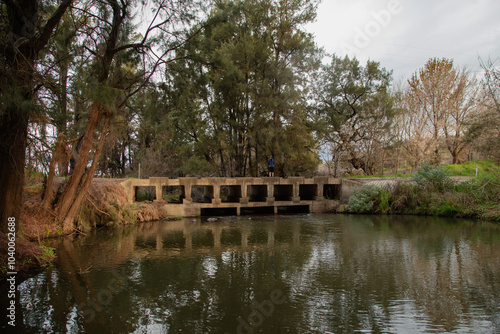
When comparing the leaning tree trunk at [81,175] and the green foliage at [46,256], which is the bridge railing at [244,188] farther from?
the green foliage at [46,256]

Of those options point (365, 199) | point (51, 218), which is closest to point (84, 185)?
point (51, 218)

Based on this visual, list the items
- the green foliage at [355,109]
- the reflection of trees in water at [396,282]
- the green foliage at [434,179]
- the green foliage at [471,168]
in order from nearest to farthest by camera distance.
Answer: the reflection of trees in water at [396,282] → the green foliage at [434,179] → the green foliage at [471,168] → the green foliage at [355,109]

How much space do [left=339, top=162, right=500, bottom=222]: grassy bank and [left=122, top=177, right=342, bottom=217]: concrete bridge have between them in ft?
5.82

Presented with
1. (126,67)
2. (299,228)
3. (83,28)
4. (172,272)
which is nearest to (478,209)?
(299,228)

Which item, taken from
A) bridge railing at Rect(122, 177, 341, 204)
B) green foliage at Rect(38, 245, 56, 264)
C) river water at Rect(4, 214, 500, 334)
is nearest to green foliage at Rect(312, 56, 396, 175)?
bridge railing at Rect(122, 177, 341, 204)

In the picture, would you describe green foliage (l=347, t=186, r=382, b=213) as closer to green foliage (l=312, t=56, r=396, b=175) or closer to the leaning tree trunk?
green foliage (l=312, t=56, r=396, b=175)

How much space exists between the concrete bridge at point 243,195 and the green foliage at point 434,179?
418 cm

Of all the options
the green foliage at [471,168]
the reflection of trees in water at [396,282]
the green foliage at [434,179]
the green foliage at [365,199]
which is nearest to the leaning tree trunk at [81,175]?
the reflection of trees in water at [396,282]

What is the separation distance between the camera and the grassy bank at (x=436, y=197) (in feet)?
47.5

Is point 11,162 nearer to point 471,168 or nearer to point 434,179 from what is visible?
point 434,179

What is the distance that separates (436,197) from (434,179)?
80cm

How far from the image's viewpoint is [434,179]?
52.0 ft

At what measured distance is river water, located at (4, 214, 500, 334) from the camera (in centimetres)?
462

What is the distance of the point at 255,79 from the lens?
20453 millimetres
